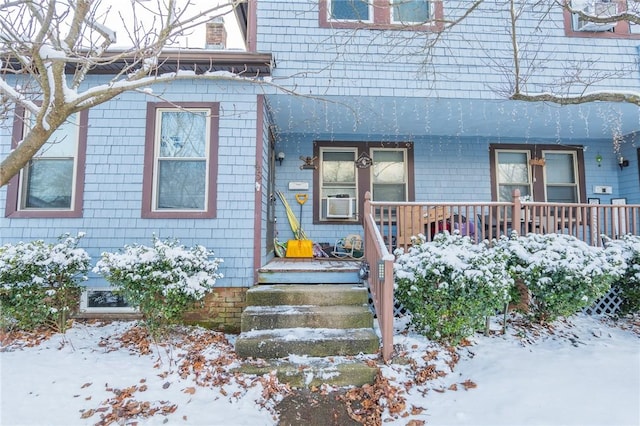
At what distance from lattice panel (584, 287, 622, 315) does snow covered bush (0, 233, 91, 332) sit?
7.02 meters

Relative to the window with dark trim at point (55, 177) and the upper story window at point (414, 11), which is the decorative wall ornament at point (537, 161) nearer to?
the upper story window at point (414, 11)

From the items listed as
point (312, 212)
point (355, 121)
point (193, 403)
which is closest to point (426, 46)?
point (355, 121)

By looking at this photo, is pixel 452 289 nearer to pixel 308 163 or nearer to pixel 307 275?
pixel 307 275

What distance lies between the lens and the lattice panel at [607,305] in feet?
16.0

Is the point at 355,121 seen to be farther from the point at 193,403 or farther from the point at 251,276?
A: the point at 193,403

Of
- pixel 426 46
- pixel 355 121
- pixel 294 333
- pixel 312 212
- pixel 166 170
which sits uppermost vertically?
pixel 426 46

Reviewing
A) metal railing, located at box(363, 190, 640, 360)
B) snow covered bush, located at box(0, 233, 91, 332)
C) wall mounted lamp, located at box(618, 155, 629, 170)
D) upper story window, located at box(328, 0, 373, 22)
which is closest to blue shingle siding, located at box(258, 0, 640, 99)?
upper story window, located at box(328, 0, 373, 22)

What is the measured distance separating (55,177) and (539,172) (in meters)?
8.42

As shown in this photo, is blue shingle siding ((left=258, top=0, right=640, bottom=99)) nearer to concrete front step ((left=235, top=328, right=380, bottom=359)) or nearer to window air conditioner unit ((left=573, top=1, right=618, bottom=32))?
window air conditioner unit ((left=573, top=1, right=618, bottom=32))

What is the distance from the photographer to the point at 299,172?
21.7ft

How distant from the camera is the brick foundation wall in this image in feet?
14.9

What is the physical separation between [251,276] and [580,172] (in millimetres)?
6884

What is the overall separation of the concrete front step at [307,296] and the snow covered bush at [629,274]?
11.0ft

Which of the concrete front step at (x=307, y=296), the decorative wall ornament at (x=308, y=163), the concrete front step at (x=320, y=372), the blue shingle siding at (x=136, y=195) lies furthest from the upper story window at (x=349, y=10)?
the concrete front step at (x=320, y=372)
